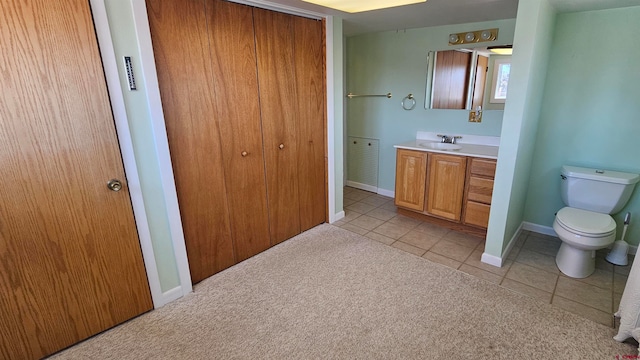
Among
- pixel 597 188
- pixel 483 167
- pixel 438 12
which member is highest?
pixel 438 12

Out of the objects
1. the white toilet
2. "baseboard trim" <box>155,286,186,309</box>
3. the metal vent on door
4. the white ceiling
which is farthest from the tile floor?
the white ceiling

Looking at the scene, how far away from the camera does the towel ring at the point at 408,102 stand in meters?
3.61

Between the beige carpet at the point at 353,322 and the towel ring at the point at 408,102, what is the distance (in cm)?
202

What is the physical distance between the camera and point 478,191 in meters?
2.79

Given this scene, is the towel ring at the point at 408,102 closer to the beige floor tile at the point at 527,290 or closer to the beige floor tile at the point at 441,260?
the beige floor tile at the point at 441,260

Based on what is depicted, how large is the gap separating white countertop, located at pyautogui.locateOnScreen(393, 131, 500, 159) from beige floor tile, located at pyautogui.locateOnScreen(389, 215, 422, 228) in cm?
81

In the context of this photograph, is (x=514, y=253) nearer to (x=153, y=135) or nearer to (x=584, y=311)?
(x=584, y=311)

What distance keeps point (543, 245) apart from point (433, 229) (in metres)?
0.95

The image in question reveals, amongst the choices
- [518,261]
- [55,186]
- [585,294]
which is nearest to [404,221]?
[518,261]

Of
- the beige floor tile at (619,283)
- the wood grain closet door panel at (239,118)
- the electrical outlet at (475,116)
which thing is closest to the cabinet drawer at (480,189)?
the electrical outlet at (475,116)

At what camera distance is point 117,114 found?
65.6 inches

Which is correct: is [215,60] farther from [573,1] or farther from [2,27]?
[573,1]

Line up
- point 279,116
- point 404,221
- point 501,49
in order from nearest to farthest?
1. point 279,116
2. point 501,49
3. point 404,221

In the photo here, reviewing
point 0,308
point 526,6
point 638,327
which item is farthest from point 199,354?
point 526,6
